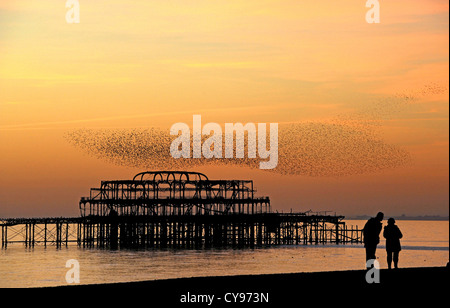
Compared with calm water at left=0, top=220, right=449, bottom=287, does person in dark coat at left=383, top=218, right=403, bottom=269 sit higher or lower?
higher

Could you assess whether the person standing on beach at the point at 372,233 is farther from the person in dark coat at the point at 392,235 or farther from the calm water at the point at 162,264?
the calm water at the point at 162,264

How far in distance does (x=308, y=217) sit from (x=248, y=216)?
9.28 meters

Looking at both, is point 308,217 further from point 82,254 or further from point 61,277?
point 61,277

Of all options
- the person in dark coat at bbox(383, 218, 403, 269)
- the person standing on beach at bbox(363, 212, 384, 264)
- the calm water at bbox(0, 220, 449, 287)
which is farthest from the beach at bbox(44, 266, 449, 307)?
the calm water at bbox(0, 220, 449, 287)

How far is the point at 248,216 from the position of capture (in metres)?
86.4

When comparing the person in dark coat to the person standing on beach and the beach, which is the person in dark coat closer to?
the person standing on beach

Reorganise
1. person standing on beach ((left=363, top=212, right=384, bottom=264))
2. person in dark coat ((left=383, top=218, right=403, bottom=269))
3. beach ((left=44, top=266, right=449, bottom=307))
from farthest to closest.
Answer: person in dark coat ((left=383, top=218, right=403, bottom=269)) < person standing on beach ((left=363, top=212, right=384, bottom=264)) < beach ((left=44, top=266, right=449, bottom=307))

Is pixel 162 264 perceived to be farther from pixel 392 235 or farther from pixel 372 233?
pixel 372 233

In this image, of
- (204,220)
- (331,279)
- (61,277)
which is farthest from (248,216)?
(331,279)
